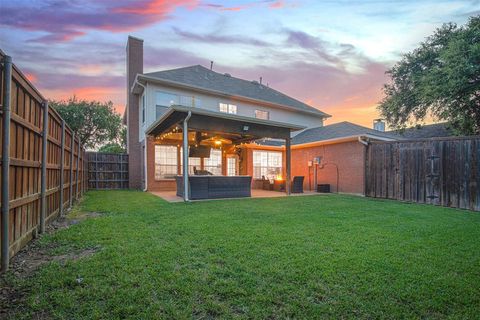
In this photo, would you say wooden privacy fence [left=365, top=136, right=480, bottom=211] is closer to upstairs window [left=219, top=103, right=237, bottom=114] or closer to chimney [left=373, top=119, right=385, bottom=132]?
upstairs window [left=219, top=103, right=237, bottom=114]

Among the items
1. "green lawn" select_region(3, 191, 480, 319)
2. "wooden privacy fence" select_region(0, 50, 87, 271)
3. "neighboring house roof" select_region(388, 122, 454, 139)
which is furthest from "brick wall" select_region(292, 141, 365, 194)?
"wooden privacy fence" select_region(0, 50, 87, 271)

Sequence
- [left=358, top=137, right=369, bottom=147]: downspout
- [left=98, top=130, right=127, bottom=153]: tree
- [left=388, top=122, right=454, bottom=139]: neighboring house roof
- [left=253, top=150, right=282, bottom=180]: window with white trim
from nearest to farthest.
A: [left=358, top=137, right=369, bottom=147]: downspout < [left=388, top=122, right=454, bottom=139]: neighboring house roof < [left=253, top=150, right=282, bottom=180]: window with white trim < [left=98, top=130, right=127, bottom=153]: tree

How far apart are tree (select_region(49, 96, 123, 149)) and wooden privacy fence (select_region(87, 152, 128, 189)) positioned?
8818mm

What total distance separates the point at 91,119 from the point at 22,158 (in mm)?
22564

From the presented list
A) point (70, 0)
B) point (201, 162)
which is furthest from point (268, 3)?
point (201, 162)

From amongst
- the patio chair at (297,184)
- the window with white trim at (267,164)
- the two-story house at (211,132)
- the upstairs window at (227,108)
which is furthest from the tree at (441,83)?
the upstairs window at (227,108)

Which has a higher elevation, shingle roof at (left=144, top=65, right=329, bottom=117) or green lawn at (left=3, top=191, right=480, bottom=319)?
shingle roof at (left=144, top=65, right=329, bottom=117)

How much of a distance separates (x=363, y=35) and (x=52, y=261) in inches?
405

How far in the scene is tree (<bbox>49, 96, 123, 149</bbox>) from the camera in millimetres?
21812

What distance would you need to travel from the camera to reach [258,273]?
272cm

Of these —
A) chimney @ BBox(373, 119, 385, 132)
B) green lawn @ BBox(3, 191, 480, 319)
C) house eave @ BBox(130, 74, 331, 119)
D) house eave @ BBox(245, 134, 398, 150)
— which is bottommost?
green lawn @ BBox(3, 191, 480, 319)

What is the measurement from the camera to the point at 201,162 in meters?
14.8

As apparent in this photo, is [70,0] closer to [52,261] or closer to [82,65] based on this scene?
[82,65]

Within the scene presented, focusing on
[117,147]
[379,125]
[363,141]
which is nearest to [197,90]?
Result: [363,141]
